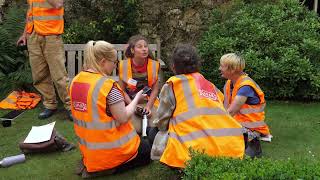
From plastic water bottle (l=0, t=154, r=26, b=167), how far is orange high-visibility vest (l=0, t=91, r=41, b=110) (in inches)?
76.9

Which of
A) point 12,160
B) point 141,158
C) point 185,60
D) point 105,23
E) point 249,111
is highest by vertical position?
point 105,23

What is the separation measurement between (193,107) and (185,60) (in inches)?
18.3

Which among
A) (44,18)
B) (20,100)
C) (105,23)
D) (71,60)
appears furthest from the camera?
(105,23)

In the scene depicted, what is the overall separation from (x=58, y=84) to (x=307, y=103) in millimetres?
3644

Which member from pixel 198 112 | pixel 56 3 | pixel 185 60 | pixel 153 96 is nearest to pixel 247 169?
pixel 198 112

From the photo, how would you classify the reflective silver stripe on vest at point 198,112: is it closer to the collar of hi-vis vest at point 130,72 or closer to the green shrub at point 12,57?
the collar of hi-vis vest at point 130,72

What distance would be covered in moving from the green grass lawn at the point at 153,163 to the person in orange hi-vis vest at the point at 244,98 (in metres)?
0.32

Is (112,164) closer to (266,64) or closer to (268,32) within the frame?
(266,64)

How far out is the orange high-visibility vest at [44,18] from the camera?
6313 mm

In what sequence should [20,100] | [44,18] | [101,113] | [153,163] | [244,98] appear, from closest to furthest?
[101,113]
[153,163]
[244,98]
[44,18]
[20,100]

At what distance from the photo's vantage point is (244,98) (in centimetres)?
516

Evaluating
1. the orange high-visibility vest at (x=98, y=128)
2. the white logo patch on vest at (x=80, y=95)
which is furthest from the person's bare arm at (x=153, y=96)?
the white logo patch on vest at (x=80, y=95)

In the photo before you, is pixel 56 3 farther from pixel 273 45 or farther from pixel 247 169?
pixel 247 169

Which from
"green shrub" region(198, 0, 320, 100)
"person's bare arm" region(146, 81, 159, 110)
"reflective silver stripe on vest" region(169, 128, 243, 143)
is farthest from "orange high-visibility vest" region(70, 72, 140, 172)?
"green shrub" region(198, 0, 320, 100)
